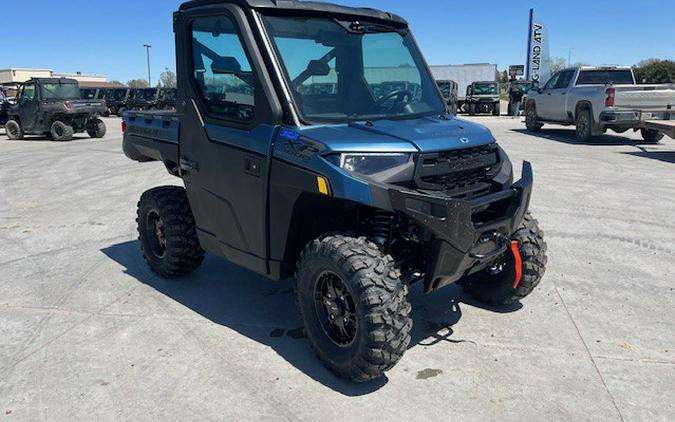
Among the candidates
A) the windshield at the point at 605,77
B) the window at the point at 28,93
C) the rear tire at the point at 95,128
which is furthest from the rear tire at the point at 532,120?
the window at the point at 28,93

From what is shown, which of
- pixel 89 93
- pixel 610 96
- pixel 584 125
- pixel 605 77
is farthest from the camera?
pixel 89 93

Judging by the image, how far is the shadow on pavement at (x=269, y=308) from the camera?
3541mm

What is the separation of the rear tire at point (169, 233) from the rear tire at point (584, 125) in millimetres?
12558

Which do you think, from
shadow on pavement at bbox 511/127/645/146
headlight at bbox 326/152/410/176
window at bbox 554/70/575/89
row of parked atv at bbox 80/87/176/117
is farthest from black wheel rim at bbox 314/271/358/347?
row of parked atv at bbox 80/87/176/117

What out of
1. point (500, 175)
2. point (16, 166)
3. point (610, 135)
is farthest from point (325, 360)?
point (610, 135)

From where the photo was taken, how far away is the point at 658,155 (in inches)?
476

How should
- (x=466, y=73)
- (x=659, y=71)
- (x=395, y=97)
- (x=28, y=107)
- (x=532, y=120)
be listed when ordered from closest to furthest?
(x=395, y=97)
(x=28, y=107)
(x=532, y=120)
(x=466, y=73)
(x=659, y=71)

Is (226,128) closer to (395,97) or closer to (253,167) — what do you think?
(253,167)

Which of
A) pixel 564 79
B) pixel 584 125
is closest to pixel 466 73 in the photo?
pixel 564 79

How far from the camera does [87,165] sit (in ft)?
39.8

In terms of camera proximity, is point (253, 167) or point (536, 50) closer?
point (253, 167)

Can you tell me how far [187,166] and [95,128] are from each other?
16.5 metres

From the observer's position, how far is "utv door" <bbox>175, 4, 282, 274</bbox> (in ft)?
11.3

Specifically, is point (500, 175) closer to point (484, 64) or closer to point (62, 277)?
point (62, 277)
